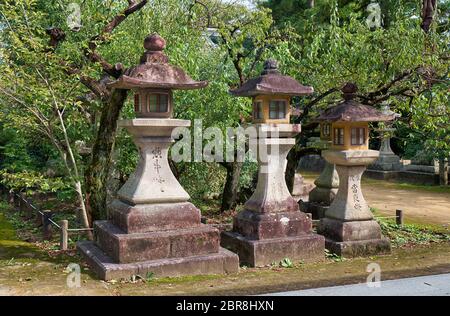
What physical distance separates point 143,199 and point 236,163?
5.71 meters

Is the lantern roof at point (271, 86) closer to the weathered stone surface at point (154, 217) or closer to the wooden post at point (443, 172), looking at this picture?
the weathered stone surface at point (154, 217)

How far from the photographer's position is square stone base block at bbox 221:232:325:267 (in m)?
8.67

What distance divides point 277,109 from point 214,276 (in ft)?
11.2

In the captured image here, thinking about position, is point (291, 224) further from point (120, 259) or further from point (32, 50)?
point (32, 50)

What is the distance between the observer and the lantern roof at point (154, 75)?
7862 millimetres

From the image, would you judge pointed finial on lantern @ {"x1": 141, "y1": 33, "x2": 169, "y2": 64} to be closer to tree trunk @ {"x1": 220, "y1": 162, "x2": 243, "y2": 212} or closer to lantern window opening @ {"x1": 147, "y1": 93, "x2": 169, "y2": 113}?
lantern window opening @ {"x1": 147, "y1": 93, "x2": 169, "y2": 113}

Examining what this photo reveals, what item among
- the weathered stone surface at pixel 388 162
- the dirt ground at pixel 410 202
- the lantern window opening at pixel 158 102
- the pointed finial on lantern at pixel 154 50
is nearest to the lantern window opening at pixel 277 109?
the lantern window opening at pixel 158 102

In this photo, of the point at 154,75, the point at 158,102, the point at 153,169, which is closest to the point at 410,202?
the point at 153,169

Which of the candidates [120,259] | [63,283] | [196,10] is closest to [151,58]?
[120,259]

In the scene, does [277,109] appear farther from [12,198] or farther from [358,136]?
[12,198]

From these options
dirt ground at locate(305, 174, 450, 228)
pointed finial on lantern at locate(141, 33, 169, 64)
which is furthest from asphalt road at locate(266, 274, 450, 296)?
dirt ground at locate(305, 174, 450, 228)

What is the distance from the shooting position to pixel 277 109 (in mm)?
9305

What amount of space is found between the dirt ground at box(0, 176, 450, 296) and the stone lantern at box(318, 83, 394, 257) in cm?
34
